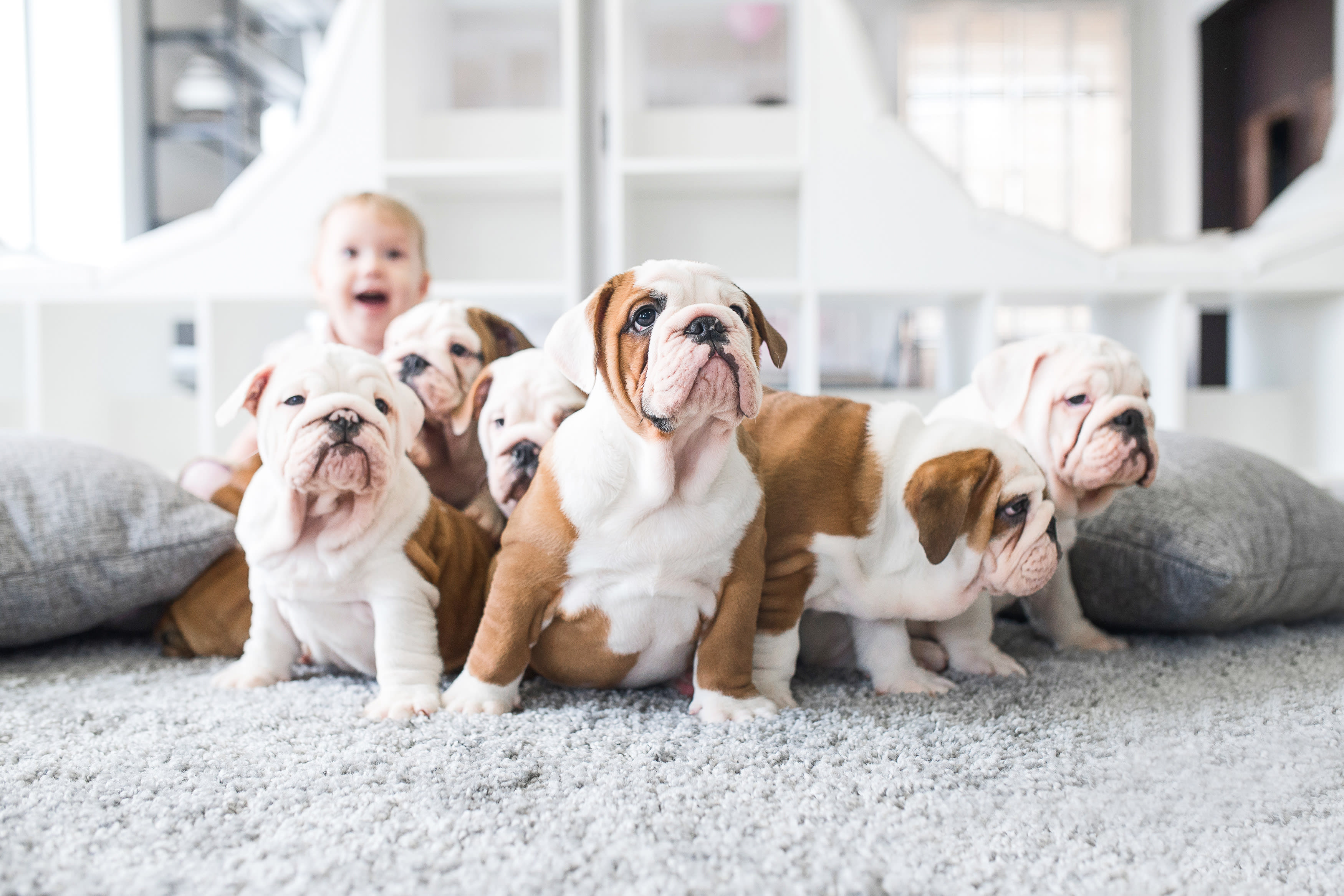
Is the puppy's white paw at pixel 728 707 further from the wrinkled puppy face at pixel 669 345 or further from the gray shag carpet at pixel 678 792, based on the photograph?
the wrinkled puppy face at pixel 669 345

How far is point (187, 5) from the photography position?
5.39 meters

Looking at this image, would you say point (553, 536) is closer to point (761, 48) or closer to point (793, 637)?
point (793, 637)

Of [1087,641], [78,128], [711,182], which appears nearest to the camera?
[1087,641]

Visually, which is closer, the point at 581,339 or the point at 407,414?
the point at 581,339

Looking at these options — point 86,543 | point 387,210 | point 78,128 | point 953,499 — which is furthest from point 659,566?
point 78,128

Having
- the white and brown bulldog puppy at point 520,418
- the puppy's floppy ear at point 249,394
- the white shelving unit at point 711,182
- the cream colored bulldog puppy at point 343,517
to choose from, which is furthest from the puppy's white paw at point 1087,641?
the white shelving unit at point 711,182

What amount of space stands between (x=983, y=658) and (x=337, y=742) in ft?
2.89

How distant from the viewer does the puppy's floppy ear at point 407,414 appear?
48.2 inches

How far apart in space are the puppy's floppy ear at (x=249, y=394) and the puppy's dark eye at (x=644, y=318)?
500 millimetres

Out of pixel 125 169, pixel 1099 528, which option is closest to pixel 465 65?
pixel 125 169

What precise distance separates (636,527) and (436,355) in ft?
1.86

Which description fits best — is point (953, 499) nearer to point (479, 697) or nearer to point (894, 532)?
point (894, 532)

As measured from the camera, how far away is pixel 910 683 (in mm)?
1267

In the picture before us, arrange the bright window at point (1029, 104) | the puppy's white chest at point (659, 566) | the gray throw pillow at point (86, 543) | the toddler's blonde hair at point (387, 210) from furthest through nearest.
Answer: the bright window at point (1029, 104), the toddler's blonde hair at point (387, 210), the gray throw pillow at point (86, 543), the puppy's white chest at point (659, 566)
